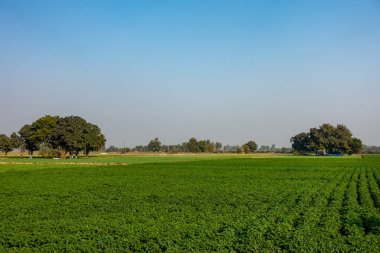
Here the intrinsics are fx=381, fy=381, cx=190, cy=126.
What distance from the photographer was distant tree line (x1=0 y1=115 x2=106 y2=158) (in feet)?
347

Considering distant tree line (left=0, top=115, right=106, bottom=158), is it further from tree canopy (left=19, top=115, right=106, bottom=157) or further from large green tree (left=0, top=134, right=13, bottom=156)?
large green tree (left=0, top=134, right=13, bottom=156)

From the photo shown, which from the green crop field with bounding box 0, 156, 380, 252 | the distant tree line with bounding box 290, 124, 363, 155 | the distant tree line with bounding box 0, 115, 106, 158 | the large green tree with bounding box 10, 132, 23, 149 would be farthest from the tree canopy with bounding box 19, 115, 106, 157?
the distant tree line with bounding box 290, 124, 363, 155

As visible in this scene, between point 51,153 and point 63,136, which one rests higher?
point 63,136

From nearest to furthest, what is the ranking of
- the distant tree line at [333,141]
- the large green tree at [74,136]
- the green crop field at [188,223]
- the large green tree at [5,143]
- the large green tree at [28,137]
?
the green crop field at [188,223]
the large green tree at [74,136]
the large green tree at [28,137]
the large green tree at [5,143]
the distant tree line at [333,141]

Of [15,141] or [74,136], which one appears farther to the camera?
[15,141]

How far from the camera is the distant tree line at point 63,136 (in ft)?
347

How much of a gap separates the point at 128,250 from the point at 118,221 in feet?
13.7

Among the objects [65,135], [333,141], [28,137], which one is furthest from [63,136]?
[333,141]

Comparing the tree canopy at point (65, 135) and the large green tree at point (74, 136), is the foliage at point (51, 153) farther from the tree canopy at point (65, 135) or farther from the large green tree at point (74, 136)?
the large green tree at point (74, 136)

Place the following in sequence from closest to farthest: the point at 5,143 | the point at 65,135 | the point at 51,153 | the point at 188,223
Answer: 1. the point at 188,223
2. the point at 65,135
3. the point at 51,153
4. the point at 5,143

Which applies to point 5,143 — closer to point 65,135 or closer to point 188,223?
point 65,135

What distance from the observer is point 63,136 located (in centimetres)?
10444

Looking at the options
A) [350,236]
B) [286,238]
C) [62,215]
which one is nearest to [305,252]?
[286,238]

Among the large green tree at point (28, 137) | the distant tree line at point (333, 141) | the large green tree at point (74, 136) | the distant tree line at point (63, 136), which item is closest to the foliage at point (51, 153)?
the distant tree line at point (63, 136)
